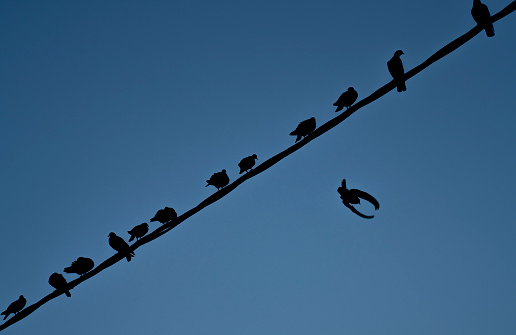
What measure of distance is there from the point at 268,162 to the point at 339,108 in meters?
4.36

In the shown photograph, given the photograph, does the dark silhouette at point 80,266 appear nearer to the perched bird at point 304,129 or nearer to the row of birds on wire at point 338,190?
the row of birds on wire at point 338,190

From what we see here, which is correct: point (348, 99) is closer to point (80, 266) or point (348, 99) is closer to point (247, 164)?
point (247, 164)

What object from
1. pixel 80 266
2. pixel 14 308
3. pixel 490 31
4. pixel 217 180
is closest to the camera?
pixel 490 31

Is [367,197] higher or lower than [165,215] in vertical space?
lower

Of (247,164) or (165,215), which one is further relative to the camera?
(165,215)

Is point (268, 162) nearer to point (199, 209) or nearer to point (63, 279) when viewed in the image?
point (199, 209)

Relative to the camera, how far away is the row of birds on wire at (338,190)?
3.31 m

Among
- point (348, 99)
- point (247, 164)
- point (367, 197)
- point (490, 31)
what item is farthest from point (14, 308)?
A: point (490, 31)

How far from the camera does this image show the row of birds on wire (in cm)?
331

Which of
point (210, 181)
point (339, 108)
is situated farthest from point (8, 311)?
point (339, 108)

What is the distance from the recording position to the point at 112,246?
30.1 ft

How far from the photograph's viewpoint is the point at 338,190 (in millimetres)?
3648

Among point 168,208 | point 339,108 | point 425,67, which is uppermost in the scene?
point 168,208

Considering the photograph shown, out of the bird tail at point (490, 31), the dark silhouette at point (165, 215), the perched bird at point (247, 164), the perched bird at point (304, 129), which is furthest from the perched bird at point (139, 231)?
the bird tail at point (490, 31)
